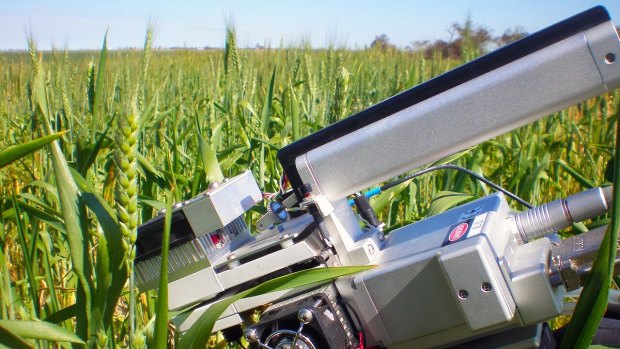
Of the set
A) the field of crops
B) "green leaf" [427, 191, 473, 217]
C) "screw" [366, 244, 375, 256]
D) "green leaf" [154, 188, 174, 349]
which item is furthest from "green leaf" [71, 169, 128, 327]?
"green leaf" [427, 191, 473, 217]

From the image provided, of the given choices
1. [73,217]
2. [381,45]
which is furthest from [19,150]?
[381,45]

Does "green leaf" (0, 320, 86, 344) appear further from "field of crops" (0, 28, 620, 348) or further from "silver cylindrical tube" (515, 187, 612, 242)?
"silver cylindrical tube" (515, 187, 612, 242)

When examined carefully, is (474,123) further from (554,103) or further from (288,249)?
(288,249)

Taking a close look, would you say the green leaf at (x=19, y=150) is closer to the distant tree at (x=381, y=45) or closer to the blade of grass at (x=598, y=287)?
the blade of grass at (x=598, y=287)

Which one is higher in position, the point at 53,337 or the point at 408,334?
the point at 53,337

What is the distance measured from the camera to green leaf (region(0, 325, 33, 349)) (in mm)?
727

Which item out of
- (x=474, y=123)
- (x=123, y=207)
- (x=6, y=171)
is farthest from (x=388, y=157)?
Result: (x=6, y=171)

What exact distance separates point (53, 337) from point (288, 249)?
0.35 m

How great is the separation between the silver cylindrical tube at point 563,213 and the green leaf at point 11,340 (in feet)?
2.42

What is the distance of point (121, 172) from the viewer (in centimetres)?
73

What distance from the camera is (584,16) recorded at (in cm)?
88

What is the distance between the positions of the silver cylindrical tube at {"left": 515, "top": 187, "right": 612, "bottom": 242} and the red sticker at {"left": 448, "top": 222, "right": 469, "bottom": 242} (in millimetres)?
127

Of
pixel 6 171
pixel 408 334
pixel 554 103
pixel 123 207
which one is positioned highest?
pixel 6 171

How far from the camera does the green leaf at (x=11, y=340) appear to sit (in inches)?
28.6
